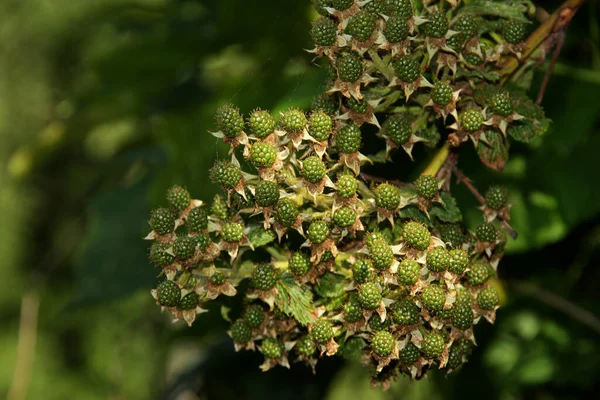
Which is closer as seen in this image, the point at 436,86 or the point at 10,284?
the point at 436,86

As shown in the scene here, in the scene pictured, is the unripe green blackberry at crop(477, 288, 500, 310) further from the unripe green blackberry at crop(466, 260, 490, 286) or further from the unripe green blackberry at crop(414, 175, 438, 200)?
the unripe green blackberry at crop(414, 175, 438, 200)

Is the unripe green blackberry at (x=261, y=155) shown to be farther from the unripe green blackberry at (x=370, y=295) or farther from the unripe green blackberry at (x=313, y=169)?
the unripe green blackberry at (x=370, y=295)

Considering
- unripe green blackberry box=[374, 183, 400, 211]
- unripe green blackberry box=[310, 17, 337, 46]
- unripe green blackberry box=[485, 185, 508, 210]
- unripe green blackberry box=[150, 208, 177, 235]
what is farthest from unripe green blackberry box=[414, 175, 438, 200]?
unripe green blackberry box=[150, 208, 177, 235]

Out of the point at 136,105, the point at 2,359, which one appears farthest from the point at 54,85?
the point at 136,105

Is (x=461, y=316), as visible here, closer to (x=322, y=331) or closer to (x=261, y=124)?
(x=322, y=331)

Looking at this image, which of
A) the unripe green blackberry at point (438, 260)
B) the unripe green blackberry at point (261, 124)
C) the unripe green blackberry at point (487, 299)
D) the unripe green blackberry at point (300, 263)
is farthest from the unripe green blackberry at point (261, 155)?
the unripe green blackberry at point (487, 299)

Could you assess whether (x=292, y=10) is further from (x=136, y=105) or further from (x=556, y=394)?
(x=556, y=394)
